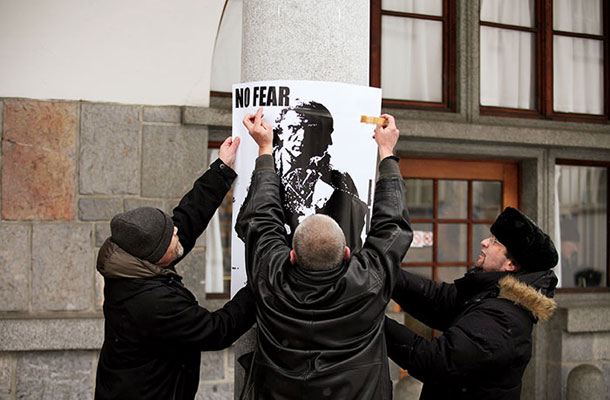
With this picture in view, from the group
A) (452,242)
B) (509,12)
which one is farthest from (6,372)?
(509,12)

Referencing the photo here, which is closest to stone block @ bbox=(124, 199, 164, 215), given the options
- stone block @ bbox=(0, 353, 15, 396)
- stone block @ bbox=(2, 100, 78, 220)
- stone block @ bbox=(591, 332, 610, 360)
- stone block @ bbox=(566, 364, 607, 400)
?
stone block @ bbox=(2, 100, 78, 220)

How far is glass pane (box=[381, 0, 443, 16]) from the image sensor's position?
5844 mm

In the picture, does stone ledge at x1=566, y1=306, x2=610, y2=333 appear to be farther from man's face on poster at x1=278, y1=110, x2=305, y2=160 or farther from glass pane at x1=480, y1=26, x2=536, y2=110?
man's face on poster at x1=278, y1=110, x2=305, y2=160

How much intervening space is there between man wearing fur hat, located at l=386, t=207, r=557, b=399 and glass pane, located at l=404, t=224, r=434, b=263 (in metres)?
2.91

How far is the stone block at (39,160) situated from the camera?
4670mm

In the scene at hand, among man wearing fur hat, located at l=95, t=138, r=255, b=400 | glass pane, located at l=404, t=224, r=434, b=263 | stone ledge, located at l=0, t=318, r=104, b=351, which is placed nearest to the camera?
man wearing fur hat, located at l=95, t=138, r=255, b=400

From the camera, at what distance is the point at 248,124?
2559 millimetres

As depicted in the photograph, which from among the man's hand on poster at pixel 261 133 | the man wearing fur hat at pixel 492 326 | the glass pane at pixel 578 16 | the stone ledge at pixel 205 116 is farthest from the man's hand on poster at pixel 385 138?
the glass pane at pixel 578 16

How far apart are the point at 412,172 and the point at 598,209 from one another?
1.84 meters

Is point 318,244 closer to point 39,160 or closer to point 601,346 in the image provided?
point 39,160

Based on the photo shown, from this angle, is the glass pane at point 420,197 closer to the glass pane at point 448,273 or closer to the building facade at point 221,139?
the building facade at point 221,139

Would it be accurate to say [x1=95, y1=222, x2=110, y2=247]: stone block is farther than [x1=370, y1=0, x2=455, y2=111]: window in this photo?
No

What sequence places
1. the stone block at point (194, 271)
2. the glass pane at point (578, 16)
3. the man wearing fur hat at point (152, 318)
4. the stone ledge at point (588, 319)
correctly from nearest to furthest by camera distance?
the man wearing fur hat at point (152, 318)
the stone block at point (194, 271)
the stone ledge at point (588, 319)
the glass pane at point (578, 16)

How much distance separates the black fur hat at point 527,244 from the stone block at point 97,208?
2.77m
